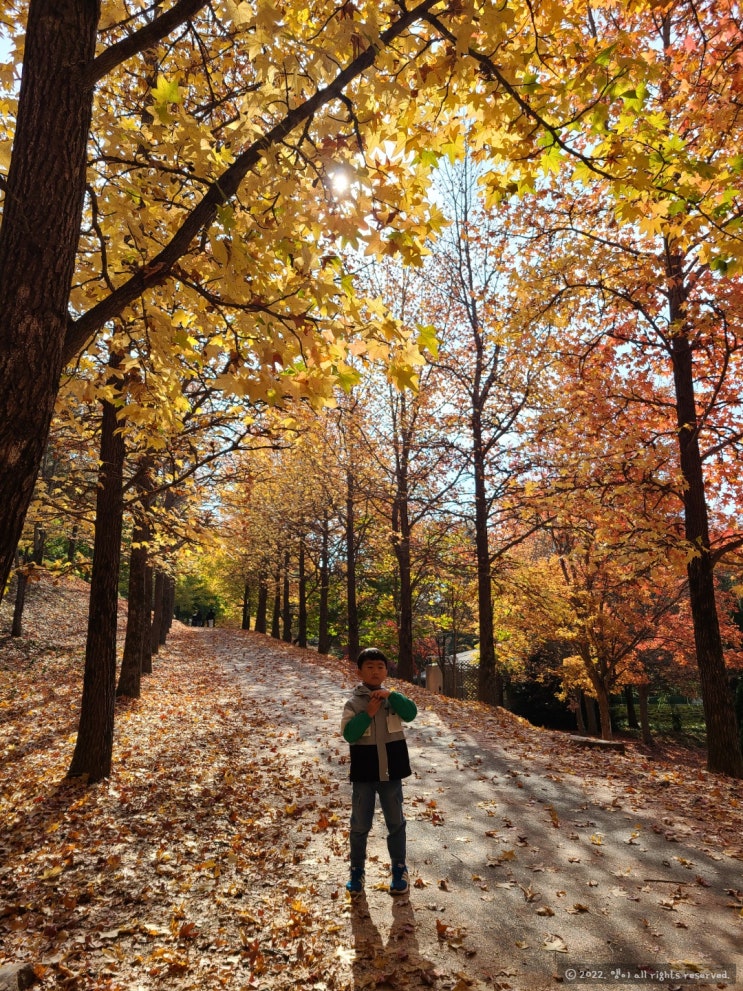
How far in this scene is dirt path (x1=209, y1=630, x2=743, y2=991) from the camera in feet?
10.7

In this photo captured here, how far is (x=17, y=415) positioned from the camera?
2406 mm

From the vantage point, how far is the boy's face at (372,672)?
4043 mm

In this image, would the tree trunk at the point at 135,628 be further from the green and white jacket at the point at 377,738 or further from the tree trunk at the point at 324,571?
the tree trunk at the point at 324,571

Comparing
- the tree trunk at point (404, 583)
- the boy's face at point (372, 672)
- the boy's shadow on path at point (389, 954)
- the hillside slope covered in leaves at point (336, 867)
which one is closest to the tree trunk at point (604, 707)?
the tree trunk at point (404, 583)

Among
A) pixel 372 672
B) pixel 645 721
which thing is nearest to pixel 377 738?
pixel 372 672

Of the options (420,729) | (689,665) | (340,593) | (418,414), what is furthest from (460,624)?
(420,729)

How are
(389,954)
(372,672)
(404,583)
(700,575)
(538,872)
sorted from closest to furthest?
(389,954) < (372,672) < (538,872) < (700,575) < (404,583)

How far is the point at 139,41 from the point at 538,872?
20.2 feet

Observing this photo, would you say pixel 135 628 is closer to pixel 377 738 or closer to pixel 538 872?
pixel 377 738

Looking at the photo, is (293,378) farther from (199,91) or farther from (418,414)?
(418,414)

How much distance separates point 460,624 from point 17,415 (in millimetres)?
27725

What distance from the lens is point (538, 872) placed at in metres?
4.33

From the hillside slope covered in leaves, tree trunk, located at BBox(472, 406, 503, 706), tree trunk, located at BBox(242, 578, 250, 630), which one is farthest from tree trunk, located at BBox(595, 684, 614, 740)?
tree trunk, located at BBox(242, 578, 250, 630)

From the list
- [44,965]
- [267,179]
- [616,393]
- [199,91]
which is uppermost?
[199,91]
